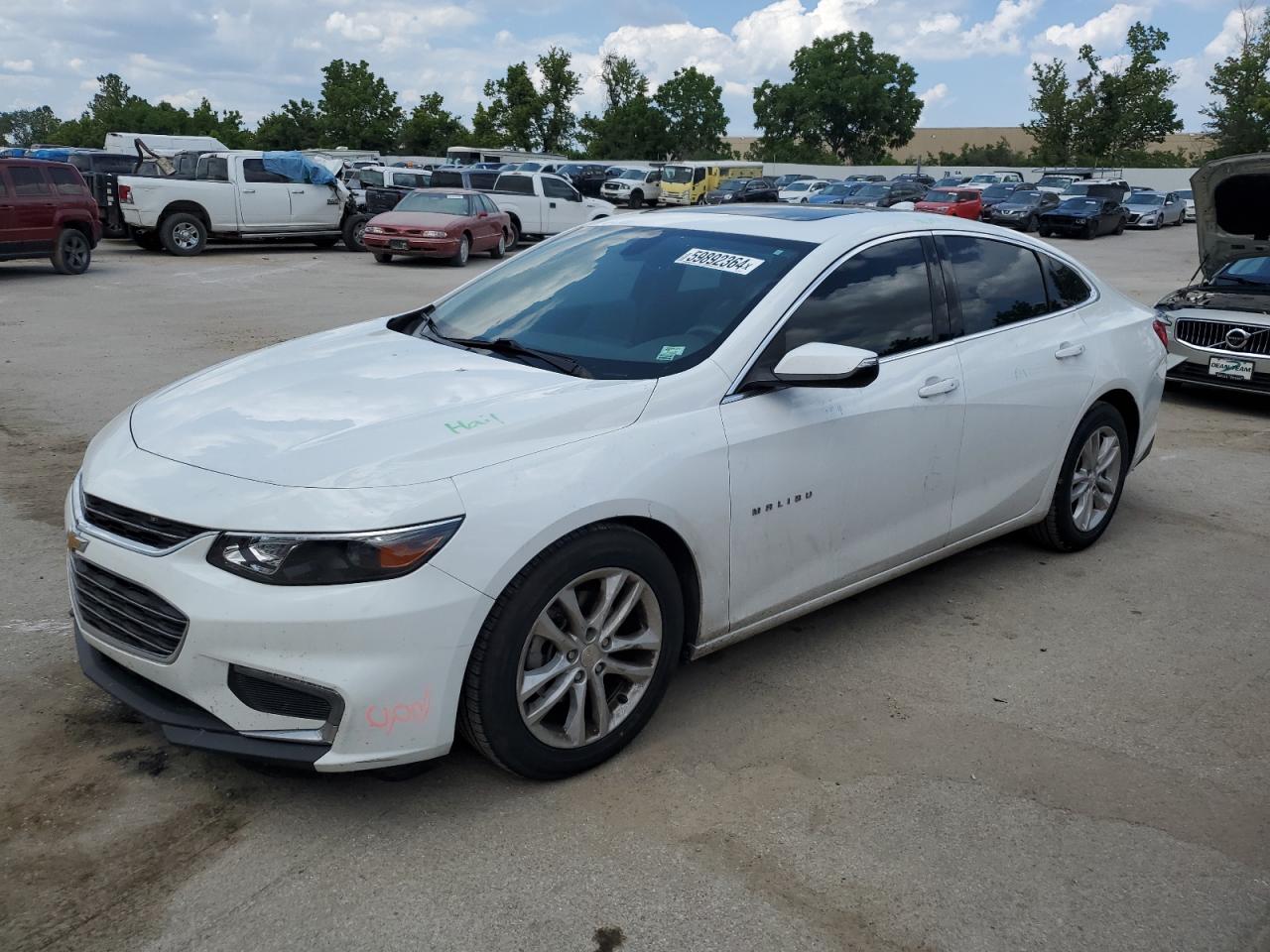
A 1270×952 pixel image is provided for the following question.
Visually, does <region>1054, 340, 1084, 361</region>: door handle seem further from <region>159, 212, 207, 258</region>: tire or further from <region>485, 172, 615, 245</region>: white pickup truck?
<region>485, 172, 615, 245</region>: white pickup truck

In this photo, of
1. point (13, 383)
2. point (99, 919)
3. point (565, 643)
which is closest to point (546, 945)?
point (565, 643)

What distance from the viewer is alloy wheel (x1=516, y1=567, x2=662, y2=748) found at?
3234mm

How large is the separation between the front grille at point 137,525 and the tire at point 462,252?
18710 millimetres

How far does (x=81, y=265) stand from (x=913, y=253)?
Answer: 657 inches

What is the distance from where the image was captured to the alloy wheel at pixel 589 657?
323 centimetres

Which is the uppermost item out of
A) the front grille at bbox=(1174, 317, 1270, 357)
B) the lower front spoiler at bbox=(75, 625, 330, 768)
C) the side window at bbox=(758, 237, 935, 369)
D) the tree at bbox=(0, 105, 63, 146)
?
the tree at bbox=(0, 105, 63, 146)

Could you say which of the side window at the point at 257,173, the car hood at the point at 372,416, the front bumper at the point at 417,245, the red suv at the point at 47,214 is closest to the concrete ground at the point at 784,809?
the car hood at the point at 372,416

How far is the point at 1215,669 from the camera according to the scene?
14.4 feet

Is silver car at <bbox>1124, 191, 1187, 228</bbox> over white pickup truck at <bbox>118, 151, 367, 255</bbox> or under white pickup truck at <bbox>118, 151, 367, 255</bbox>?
over

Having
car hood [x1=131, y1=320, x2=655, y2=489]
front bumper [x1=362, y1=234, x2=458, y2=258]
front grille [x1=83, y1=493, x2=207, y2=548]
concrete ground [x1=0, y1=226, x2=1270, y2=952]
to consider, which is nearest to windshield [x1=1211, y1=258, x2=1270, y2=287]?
concrete ground [x1=0, y1=226, x2=1270, y2=952]

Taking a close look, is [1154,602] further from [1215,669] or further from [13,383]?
[13,383]

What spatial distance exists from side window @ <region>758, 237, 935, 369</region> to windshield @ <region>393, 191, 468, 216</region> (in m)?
18.5

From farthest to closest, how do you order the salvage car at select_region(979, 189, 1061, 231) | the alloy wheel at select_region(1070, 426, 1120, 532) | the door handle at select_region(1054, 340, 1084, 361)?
the salvage car at select_region(979, 189, 1061, 231), the alloy wheel at select_region(1070, 426, 1120, 532), the door handle at select_region(1054, 340, 1084, 361)

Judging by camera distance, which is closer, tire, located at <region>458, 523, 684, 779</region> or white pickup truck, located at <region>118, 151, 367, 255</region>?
tire, located at <region>458, 523, 684, 779</region>
